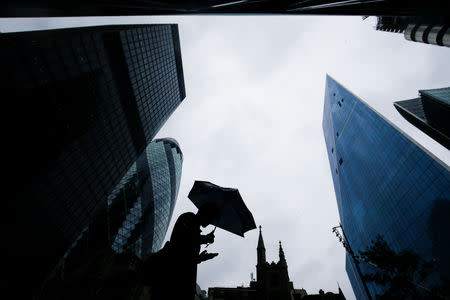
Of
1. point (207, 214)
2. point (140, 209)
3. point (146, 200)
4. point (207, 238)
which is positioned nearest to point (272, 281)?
point (207, 238)

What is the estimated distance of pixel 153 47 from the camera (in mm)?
64938

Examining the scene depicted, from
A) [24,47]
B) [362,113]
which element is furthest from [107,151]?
[362,113]

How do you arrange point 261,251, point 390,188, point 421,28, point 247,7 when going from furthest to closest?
point 390,188 → point 421,28 → point 261,251 → point 247,7

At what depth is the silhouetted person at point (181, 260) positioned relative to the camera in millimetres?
2877

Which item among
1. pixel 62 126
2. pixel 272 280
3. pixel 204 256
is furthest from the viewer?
pixel 62 126

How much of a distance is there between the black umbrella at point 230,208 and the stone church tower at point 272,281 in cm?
3737

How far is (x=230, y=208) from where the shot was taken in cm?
496

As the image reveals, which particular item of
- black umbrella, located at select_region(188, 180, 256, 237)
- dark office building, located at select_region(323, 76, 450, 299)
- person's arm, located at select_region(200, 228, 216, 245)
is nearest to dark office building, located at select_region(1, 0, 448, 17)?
black umbrella, located at select_region(188, 180, 256, 237)

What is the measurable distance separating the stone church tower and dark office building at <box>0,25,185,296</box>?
121 feet

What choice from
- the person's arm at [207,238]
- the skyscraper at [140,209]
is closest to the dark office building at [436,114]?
the person's arm at [207,238]

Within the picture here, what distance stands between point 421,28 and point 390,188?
32847mm

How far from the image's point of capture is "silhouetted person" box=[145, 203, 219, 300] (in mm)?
2877

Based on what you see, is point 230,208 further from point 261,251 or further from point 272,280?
point 261,251

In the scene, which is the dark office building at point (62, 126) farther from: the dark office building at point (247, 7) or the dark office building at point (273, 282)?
the dark office building at point (273, 282)
